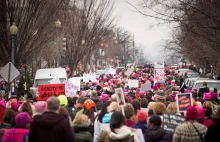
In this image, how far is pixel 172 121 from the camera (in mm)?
9836

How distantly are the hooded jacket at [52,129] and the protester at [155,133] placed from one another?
1.75 metres

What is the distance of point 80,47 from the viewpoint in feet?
137

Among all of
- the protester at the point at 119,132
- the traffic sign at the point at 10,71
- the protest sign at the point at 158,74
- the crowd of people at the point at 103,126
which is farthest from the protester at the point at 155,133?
the protest sign at the point at 158,74

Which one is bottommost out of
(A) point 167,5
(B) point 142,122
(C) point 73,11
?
(B) point 142,122

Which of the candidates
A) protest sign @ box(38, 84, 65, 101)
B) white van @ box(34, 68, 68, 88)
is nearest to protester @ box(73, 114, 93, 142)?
protest sign @ box(38, 84, 65, 101)

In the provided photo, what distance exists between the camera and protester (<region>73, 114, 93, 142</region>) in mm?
8820

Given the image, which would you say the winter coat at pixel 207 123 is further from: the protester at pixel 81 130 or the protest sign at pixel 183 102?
the protest sign at pixel 183 102

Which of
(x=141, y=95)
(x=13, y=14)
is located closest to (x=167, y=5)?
(x=141, y=95)

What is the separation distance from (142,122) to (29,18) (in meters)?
15.9

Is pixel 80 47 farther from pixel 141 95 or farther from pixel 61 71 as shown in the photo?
pixel 141 95

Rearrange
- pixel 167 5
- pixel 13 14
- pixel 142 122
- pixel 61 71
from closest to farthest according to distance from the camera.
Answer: pixel 142 122 → pixel 167 5 → pixel 13 14 → pixel 61 71

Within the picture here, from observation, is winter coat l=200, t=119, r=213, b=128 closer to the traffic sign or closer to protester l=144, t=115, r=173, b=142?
protester l=144, t=115, r=173, b=142

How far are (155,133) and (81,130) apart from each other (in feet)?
3.97

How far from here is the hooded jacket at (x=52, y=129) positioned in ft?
24.4
